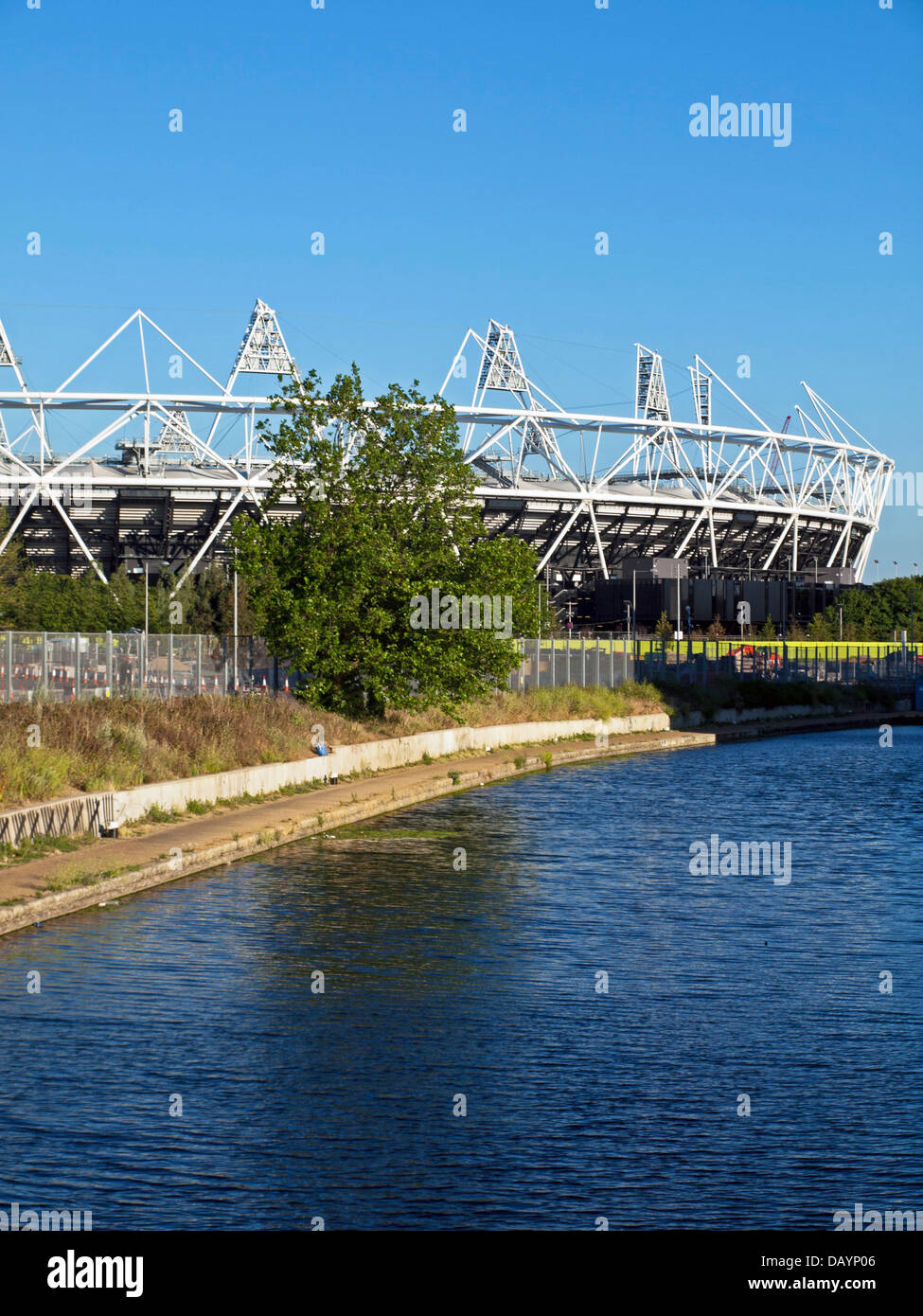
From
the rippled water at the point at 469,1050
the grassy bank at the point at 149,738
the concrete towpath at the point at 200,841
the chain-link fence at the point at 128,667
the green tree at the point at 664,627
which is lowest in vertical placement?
the rippled water at the point at 469,1050

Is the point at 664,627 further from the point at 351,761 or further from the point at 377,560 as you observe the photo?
the point at 351,761

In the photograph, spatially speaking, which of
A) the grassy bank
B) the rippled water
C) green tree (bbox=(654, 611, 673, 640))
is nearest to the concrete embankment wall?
the grassy bank

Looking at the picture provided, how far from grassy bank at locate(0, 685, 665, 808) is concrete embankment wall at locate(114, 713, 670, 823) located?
0.55m

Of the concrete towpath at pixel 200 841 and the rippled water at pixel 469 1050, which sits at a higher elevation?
the concrete towpath at pixel 200 841

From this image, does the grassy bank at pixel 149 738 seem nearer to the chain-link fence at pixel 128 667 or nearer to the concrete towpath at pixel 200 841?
the concrete towpath at pixel 200 841

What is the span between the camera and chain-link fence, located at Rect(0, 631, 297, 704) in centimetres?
3400

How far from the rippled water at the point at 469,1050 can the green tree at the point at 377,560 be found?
624 inches

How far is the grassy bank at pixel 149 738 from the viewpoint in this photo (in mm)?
21719

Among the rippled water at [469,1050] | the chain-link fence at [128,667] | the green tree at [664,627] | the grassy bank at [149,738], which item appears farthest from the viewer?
the green tree at [664,627]

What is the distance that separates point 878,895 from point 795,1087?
8.51 meters

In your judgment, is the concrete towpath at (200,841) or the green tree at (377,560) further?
the green tree at (377,560)

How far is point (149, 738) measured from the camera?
1048 inches

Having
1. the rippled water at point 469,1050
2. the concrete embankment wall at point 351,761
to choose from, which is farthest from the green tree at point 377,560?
the rippled water at point 469,1050

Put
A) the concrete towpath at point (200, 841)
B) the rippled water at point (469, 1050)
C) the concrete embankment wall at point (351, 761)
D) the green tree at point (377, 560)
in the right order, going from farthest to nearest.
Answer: the green tree at point (377, 560), the concrete embankment wall at point (351, 761), the concrete towpath at point (200, 841), the rippled water at point (469, 1050)
